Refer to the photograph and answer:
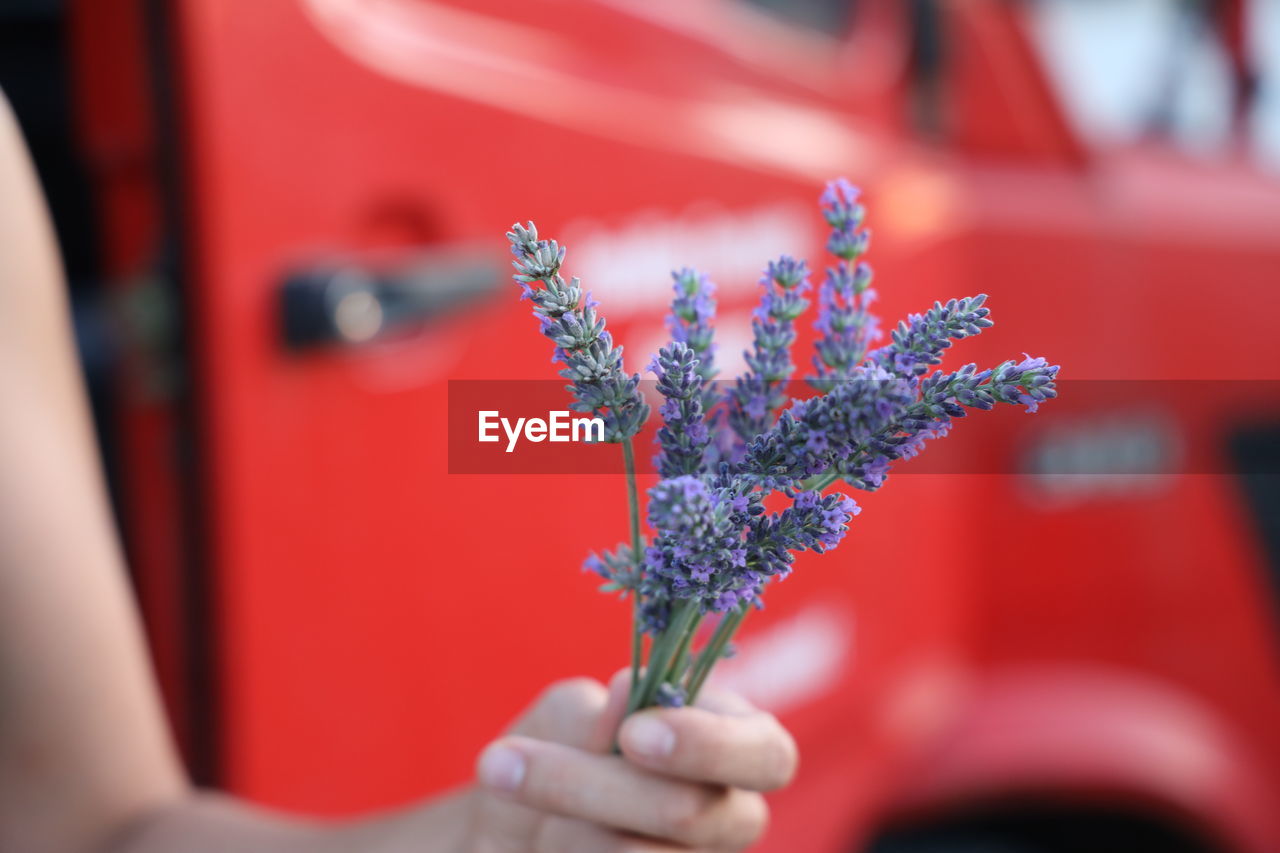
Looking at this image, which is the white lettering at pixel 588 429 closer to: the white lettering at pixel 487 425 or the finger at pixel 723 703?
the white lettering at pixel 487 425

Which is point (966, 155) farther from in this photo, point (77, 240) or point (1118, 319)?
point (77, 240)

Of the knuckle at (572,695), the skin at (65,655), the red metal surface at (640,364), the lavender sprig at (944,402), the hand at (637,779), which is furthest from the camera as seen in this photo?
the red metal surface at (640,364)

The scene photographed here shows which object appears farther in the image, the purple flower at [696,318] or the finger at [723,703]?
the finger at [723,703]

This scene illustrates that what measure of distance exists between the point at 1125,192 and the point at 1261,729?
0.91 m

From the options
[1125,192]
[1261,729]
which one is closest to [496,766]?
[1125,192]

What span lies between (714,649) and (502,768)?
0.60 feet

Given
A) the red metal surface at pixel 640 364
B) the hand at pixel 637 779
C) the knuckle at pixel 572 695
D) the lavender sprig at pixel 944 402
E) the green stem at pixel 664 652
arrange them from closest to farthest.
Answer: the lavender sprig at pixel 944 402 < the green stem at pixel 664 652 < the hand at pixel 637 779 < the knuckle at pixel 572 695 < the red metal surface at pixel 640 364

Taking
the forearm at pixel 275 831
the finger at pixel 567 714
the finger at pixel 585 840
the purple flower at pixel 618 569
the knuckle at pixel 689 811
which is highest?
the purple flower at pixel 618 569

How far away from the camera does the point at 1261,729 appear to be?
2.23 metres

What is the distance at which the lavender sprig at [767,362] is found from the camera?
0.60 meters

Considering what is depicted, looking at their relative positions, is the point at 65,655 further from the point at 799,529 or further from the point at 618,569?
the point at 799,529

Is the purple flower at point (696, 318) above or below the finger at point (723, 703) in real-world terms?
above

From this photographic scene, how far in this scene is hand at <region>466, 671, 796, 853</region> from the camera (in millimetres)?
727

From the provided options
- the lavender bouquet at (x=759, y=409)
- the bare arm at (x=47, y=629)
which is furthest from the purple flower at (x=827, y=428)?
the bare arm at (x=47, y=629)
